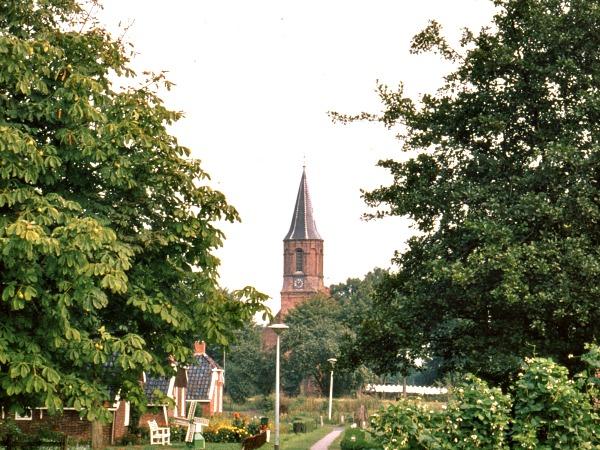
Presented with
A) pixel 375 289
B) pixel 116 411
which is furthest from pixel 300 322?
pixel 375 289

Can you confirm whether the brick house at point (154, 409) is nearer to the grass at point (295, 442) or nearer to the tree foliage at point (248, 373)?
the grass at point (295, 442)

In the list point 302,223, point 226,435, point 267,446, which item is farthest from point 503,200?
point 302,223

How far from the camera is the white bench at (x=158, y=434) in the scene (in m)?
39.4

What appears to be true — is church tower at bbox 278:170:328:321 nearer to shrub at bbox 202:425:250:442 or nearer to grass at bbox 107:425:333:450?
shrub at bbox 202:425:250:442

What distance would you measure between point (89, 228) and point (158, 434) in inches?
1052

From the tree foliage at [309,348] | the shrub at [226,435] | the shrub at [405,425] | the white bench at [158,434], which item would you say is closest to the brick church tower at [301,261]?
the tree foliage at [309,348]

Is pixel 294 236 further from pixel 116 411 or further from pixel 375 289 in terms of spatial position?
pixel 375 289

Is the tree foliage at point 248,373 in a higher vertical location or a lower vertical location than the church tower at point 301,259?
lower

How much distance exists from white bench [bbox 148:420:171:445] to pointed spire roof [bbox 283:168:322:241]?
3683 inches

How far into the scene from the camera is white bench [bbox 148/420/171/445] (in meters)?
39.4

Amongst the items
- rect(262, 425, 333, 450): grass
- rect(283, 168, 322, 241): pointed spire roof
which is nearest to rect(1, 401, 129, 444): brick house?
rect(262, 425, 333, 450): grass

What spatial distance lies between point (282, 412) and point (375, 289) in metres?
49.9

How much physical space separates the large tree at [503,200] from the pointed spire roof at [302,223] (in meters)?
108

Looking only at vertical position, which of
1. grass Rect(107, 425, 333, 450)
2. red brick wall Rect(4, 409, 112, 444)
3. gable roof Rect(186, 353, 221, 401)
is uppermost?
gable roof Rect(186, 353, 221, 401)
